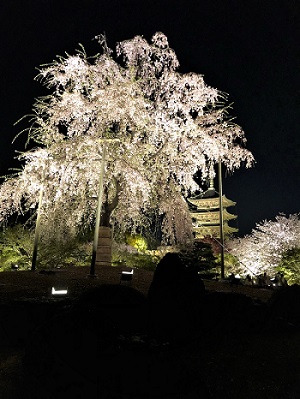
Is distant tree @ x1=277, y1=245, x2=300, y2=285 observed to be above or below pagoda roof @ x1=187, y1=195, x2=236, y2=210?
below

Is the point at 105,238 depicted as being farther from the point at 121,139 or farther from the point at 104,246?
the point at 121,139

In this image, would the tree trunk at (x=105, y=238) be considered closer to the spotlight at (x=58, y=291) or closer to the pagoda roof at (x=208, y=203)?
the spotlight at (x=58, y=291)

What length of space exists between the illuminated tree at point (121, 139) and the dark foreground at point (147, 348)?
306 inches

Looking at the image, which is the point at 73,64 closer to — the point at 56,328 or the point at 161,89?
the point at 161,89

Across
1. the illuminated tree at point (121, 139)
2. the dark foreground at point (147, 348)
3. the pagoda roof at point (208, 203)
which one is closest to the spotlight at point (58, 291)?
the dark foreground at point (147, 348)

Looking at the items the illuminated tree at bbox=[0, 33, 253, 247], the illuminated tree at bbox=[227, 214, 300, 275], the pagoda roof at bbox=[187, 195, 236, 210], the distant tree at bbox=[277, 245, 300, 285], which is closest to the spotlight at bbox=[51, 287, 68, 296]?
the illuminated tree at bbox=[0, 33, 253, 247]

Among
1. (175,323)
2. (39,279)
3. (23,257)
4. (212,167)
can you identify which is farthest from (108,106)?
(175,323)

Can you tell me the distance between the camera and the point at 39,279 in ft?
37.0

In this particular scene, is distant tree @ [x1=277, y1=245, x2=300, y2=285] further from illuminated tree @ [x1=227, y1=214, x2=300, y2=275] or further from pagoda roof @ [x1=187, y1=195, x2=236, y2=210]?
pagoda roof @ [x1=187, y1=195, x2=236, y2=210]

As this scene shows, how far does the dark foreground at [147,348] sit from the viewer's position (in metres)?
4.18

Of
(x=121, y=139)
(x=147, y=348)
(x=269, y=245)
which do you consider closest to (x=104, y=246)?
(x=121, y=139)

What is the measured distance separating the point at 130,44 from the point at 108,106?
3.55 metres

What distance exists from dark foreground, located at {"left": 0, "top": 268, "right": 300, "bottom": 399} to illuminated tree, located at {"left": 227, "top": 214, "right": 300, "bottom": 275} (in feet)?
62.3

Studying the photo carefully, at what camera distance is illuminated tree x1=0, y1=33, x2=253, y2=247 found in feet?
47.1
